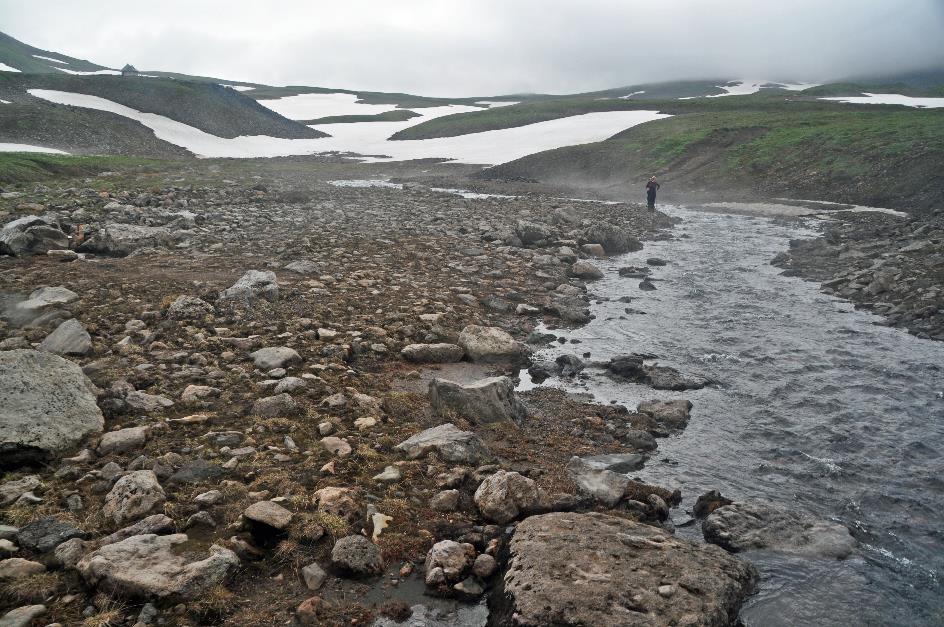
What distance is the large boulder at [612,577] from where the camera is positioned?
167 inches

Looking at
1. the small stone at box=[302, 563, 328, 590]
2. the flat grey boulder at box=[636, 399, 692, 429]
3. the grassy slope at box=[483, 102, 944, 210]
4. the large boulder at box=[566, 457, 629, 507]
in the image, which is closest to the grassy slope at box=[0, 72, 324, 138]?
the grassy slope at box=[483, 102, 944, 210]

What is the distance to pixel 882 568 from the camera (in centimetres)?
551

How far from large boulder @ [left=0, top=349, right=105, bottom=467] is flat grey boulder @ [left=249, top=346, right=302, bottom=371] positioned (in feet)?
7.39

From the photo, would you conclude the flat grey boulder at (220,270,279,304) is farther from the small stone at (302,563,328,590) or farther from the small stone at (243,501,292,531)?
the small stone at (302,563,328,590)

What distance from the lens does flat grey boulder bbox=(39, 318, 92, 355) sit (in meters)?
8.14

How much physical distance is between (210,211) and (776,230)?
23.5 metres

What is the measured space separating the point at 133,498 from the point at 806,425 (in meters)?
8.59

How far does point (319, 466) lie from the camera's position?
6277 mm

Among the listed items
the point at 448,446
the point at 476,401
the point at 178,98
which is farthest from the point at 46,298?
the point at 178,98

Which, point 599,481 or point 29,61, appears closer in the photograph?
point 599,481

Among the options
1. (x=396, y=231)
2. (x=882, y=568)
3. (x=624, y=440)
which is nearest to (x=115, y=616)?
(x=624, y=440)

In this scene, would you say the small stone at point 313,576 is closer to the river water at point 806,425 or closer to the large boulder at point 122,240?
the river water at point 806,425

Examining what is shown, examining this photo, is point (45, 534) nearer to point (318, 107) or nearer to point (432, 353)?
point (432, 353)

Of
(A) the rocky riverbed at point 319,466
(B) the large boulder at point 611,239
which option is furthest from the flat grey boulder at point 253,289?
(B) the large boulder at point 611,239
